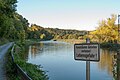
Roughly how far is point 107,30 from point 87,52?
2960 inches

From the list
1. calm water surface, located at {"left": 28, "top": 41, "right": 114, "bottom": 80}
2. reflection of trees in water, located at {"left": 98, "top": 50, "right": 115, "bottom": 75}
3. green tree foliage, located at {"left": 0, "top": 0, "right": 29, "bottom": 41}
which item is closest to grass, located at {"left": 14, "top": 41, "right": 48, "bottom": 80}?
calm water surface, located at {"left": 28, "top": 41, "right": 114, "bottom": 80}

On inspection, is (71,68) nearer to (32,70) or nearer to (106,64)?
(106,64)

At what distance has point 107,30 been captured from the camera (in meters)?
80.2

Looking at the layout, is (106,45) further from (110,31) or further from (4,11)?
(4,11)

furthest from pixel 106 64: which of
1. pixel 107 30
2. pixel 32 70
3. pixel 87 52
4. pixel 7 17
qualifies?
pixel 107 30

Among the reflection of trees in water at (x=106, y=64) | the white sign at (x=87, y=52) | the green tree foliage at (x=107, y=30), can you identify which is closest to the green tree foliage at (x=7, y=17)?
the reflection of trees in water at (x=106, y=64)

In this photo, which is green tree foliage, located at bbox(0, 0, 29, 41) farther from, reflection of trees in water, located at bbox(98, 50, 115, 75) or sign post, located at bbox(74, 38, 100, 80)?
sign post, located at bbox(74, 38, 100, 80)

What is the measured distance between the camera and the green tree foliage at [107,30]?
7862 centimetres

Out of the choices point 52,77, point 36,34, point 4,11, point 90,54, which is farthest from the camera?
point 36,34

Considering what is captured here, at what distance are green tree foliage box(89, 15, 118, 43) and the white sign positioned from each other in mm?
70080

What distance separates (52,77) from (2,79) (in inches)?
389

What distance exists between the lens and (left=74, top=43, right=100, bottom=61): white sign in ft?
20.7

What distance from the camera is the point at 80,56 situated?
260 inches

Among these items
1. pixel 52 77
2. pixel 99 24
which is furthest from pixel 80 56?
pixel 99 24
